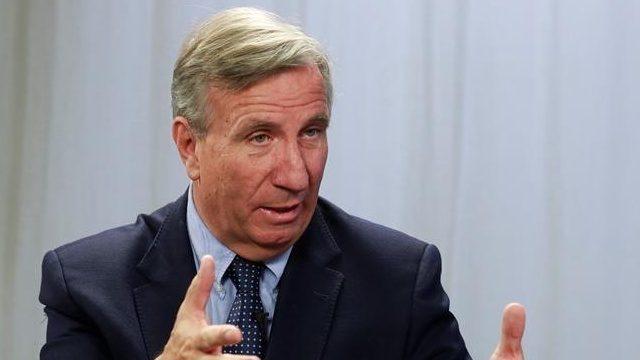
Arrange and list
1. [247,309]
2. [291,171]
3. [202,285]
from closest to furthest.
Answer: [202,285], [291,171], [247,309]

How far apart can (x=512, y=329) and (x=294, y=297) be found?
17.6 inches

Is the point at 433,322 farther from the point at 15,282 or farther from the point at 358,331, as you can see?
the point at 15,282

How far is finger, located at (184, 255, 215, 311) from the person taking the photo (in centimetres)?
166

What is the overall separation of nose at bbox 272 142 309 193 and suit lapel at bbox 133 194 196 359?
28 cm

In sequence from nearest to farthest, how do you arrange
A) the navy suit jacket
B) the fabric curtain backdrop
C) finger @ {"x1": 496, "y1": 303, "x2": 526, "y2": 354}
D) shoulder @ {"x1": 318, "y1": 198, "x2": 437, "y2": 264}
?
finger @ {"x1": 496, "y1": 303, "x2": 526, "y2": 354} < the navy suit jacket < shoulder @ {"x1": 318, "y1": 198, "x2": 437, "y2": 264} < the fabric curtain backdrop

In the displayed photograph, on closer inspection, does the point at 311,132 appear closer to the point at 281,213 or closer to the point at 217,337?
the point at 281,213

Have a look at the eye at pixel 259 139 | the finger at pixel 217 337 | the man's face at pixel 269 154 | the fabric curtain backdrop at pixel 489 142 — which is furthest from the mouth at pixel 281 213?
the fabric curtain backdrop at pixel 489 142

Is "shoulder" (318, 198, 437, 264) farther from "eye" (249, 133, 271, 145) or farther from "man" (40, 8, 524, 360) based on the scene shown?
"eye" (249, 133, 271, 145)

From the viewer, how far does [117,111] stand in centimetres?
336

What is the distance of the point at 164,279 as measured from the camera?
1.98 m

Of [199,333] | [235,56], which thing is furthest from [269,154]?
[199,333]

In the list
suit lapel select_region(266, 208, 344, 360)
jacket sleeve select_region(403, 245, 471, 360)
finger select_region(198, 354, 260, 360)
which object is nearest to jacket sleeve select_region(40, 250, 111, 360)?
suit lapel select_region(266, 208, 344, 360)

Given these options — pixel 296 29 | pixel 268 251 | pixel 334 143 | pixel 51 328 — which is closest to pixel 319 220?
pixel 268 251

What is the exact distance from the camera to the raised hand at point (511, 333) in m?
1.66
